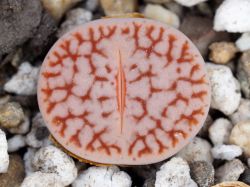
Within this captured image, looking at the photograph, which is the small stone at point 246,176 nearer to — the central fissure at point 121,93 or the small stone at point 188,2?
the central fissure at point 121,93

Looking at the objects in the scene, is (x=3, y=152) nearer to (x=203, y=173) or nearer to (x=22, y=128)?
(x=22, y=128)

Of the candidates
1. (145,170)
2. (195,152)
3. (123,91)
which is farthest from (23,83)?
(195,152)

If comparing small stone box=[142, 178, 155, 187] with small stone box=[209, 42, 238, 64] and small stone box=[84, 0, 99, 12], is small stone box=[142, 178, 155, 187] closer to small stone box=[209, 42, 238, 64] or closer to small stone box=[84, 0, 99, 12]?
small stone box=[209, 42, 238, 64]

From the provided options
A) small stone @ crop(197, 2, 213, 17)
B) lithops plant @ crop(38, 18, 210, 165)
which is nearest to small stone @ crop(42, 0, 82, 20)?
lithops plant @ crop(38, 18, 210, 165)

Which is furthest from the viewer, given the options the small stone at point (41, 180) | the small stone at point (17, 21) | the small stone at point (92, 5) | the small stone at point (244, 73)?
the small stone at point (92, 5)

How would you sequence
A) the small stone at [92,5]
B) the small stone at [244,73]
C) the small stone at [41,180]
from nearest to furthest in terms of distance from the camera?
the small stone at [41,180]
the small stone at [244,73]
the small stone at [92,5]

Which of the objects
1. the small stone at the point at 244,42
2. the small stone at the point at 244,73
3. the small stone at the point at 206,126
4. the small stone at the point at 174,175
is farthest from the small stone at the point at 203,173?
the small stone at the point at 244,42

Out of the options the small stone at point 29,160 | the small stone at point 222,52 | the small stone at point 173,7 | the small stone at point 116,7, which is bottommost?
the small stone at point 29,160

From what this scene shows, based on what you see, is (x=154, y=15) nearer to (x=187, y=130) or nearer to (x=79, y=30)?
(x=79, y=30)
